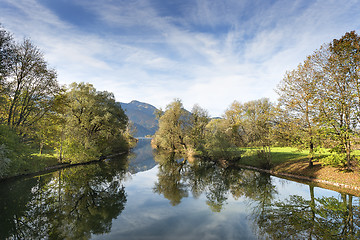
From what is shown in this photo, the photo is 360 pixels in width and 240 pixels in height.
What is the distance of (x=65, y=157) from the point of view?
94.1ft

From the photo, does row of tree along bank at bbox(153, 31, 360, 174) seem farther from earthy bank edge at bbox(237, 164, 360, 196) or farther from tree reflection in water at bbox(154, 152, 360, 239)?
tree reflection in water at bbox(154, 152, 360, 239)

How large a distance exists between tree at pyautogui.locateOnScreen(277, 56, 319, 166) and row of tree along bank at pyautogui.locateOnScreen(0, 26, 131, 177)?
29.2m

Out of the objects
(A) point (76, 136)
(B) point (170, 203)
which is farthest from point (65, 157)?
(B) point (170, 203)

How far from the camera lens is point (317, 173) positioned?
20.3 meters

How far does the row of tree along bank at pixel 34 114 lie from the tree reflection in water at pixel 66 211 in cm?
441

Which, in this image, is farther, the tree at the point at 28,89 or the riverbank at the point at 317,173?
the tree at the point at 28,89

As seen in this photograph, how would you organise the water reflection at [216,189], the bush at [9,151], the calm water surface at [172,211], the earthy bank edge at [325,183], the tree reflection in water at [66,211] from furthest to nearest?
1. the earthy bank edge at [325,183]
2. the bush at [9,151]
3. the water reflection at [216,189]
4. the calm water surface at [172,211]
5. the tree reflection in water at [66,211]

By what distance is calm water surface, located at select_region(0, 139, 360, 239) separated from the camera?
906 cm

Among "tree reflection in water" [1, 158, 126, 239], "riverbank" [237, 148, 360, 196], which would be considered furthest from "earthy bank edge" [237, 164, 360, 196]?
"tree reflection in water" [1, 158, 126, 239]

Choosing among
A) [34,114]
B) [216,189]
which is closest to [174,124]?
[34,114]

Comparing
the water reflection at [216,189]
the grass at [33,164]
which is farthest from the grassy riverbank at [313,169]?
the grass at [33,164]

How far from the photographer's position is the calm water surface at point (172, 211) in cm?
906

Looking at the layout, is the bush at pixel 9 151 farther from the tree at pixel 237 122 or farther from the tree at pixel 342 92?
the tree at pixel 237 122

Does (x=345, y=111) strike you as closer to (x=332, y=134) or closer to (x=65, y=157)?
(x=332, y=134)
